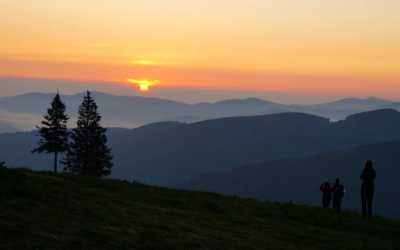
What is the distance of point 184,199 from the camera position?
22797mm

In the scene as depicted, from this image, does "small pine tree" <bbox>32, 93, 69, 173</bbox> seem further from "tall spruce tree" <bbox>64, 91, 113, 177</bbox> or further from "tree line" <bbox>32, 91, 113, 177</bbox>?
"tall spruce tree" <bbox>64, 91, 113, 177</bbox>

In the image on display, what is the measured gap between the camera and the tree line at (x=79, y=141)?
59.8 m

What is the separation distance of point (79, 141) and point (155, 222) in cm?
4697

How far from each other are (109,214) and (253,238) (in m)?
4.21

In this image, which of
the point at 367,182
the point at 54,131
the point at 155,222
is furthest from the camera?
the point at 54,131

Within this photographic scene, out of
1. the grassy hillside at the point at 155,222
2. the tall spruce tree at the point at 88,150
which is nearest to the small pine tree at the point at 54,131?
the tall spruce tree at the point at 88,150

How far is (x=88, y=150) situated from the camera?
60.2m

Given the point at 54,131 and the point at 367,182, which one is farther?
the point at 54,131

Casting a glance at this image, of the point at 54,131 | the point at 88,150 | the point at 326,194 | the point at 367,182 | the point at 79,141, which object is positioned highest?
the point at 54,131

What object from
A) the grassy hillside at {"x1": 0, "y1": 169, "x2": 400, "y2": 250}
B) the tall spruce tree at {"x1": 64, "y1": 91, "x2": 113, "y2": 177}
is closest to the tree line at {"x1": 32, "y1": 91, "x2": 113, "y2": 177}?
the tall spruce tree at {"x1": 64, "y1": 91, "x2": 113, "y2": 177}

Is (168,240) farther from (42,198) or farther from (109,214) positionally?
(42,198)

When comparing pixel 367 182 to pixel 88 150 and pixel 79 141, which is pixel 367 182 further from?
pixel 79 141

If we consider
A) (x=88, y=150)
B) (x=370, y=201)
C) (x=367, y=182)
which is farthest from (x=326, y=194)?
(x=88, y=150)

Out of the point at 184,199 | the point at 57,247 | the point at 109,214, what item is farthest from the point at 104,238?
the point at 184,199
